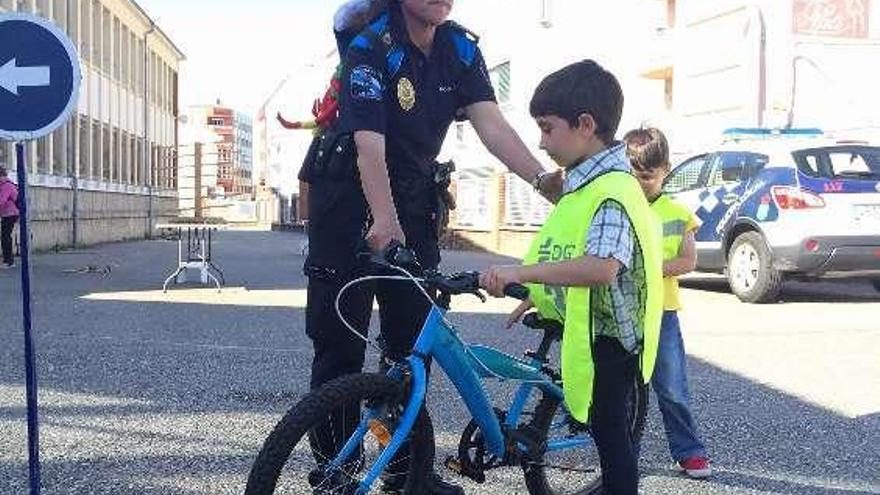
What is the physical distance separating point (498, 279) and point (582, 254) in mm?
294

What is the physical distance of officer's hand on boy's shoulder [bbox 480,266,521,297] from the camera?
2.86 m

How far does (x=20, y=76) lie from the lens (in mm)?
4031

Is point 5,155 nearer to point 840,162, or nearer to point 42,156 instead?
point 42,156

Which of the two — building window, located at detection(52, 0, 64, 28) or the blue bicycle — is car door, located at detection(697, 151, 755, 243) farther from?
building window, located at detection(52, 0, 64, 28)

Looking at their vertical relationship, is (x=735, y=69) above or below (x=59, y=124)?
above

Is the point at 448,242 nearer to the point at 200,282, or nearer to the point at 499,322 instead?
the point at 200,282

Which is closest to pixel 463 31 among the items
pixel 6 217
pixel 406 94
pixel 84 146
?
pixel 406 94

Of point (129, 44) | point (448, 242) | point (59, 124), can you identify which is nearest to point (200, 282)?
point (59, 124)

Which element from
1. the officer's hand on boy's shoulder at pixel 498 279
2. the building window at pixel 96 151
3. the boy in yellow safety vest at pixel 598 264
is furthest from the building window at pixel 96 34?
the officer's hand on boy's shoulder at pixel 498 279

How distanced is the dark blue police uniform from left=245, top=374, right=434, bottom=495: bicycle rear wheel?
1.68 feet

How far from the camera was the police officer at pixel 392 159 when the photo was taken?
129 inches

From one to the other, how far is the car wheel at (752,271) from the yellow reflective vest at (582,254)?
8.55 metres

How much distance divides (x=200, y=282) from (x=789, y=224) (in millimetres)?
7833

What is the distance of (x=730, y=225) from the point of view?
469 inches
